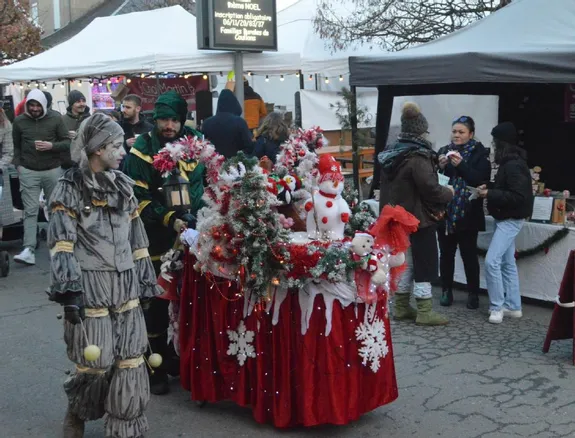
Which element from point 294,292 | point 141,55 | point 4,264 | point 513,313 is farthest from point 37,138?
point 294,292

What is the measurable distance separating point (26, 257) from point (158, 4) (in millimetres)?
21560

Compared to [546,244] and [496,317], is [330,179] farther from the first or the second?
[546,244]

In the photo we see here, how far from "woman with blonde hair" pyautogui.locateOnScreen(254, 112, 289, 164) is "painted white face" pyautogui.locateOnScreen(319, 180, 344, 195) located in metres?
3.15

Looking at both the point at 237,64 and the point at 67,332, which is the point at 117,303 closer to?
the point at 67,332

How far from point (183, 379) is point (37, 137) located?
577 cm

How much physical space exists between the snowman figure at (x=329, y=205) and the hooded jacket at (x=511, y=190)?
2634mm

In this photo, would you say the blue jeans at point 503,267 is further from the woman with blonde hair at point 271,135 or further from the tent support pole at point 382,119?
the woman with blonde hair at point 271,135

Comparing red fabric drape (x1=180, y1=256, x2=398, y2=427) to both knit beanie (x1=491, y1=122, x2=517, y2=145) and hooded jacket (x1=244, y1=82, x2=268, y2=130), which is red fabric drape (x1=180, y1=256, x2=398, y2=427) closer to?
knit beanie (x1=491, y1=122, x2=517, y2=145)

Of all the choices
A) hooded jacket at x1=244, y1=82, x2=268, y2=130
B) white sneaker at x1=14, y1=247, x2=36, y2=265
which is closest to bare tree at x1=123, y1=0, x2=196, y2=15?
hooded jacket at x1=244, y1=82, x2=268, y2=130

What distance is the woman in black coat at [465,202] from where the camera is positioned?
7227 mm

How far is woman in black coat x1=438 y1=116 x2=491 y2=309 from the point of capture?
23.7 ft

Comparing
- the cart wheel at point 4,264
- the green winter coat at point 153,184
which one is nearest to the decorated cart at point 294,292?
the green winter coat at point 153,184

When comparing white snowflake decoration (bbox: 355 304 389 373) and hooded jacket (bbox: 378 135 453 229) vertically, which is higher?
hooded jacket (bbox: 378 135 453 229)

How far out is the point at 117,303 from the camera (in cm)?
416
